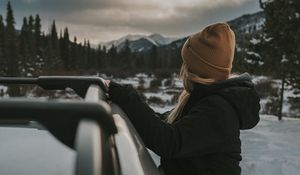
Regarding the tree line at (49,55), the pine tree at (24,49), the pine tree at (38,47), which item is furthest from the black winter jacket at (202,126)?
the pine tree at (38,47)

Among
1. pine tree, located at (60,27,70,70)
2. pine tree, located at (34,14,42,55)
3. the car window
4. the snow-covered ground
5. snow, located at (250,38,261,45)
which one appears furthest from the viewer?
pine tree, located at (60,27,70,70)

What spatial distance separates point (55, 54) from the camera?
8369cm

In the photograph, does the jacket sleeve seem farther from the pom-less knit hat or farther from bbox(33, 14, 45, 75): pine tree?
bbox(33, 14, 45, 75): pine tree

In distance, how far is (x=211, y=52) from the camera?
2734mm

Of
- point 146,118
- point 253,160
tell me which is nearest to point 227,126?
point 146,118

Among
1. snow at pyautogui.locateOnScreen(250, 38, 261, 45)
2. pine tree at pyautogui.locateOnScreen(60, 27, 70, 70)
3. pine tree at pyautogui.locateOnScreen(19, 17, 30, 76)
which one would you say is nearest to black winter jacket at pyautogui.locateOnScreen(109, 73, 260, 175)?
snow at pyautogui.locateOnScreen(250, 38, 261, 45)

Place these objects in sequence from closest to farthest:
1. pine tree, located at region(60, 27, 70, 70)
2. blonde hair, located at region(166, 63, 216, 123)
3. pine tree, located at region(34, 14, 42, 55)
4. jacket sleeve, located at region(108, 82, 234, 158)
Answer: jacket sleeve, located at region(108, 82, 234, 158)
blonde hair, located at region(166, 63, 216, 123)
pine tree, located at region(34, 14, 42, 55)
pine tree, located at region(60, 27, 70, 70)

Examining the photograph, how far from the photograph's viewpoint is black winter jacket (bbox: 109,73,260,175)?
2385mm

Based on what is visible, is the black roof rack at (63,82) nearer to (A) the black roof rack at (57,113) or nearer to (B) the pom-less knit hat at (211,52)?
(B) the pom-less knit hat at (211,52)

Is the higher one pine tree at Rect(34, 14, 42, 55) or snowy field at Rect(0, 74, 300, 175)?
pine tree at Rect(34, 14, 42, 55)

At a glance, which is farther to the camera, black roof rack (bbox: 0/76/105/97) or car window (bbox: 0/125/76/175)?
black roof rack (bbox: 0/76/105/97)

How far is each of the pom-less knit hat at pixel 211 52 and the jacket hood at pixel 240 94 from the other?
0.09 metres

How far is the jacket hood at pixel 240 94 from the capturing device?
260 centimetres

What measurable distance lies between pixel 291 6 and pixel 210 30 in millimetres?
13579
